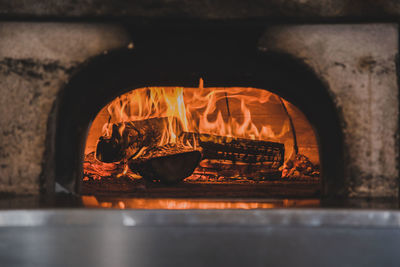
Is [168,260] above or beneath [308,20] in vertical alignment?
beneath

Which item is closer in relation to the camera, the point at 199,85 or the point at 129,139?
the point at 199,85

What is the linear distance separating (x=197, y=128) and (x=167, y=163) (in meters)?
0.35

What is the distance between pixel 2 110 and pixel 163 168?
88cm

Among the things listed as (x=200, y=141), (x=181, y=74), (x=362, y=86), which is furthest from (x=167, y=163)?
(x=362, y=86)

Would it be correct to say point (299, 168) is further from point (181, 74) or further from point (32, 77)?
point (32, 77)

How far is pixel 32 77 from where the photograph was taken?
1158 millimetres

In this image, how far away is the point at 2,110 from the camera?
115cm

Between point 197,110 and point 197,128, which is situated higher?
point 197,110

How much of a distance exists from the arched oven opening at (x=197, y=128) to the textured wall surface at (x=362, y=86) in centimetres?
5

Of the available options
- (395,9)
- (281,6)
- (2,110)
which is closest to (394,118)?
(395,9)

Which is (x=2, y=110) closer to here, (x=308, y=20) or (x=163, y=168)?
(x=163, y=168)

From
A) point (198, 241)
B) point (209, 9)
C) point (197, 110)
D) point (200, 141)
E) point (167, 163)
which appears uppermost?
point (209, 9)

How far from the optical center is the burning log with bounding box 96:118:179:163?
1.97m

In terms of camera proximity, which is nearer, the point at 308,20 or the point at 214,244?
the point at 214,244
